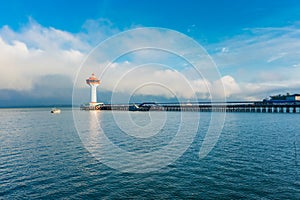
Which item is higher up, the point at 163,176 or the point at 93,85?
the point at 93,85

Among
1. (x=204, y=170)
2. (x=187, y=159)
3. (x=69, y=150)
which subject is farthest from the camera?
(x=69, y=150)

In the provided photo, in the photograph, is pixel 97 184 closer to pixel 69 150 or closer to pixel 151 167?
pixel 151 167

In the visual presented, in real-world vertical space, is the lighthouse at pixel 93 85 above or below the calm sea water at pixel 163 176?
above

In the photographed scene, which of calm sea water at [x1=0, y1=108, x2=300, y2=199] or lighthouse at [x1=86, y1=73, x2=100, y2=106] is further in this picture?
lighthouse at [x1=86, y1=73, x2=100, y2=106]

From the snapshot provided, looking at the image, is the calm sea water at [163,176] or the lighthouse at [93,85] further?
the lighthouse at [93,85]

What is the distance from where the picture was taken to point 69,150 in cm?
2630

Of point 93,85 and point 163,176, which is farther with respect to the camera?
point 93,85

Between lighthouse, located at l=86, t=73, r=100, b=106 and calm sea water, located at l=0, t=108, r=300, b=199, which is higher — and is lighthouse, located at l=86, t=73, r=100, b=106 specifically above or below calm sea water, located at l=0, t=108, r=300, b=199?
above

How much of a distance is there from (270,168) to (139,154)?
527 inches

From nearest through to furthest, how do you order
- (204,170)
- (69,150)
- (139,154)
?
(204,170)
(139,154)
(69,150)

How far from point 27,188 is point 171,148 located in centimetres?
1686

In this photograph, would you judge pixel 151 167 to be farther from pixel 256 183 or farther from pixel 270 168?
pixel 270 168

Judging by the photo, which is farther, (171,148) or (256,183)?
(171,148)

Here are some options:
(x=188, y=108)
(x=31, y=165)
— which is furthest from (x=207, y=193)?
(x=188, y=108)
